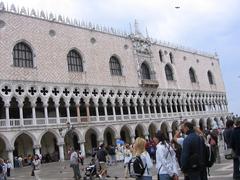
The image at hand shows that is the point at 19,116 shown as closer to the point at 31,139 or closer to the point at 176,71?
the point at 31,139

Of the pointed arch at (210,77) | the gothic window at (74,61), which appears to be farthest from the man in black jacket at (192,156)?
the pointed arch at (210,77)

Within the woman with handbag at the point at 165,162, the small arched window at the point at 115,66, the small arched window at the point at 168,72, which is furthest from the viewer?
the small arched window at the point at 168,72

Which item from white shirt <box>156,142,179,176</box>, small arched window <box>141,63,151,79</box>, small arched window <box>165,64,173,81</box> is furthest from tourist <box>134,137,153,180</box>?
→ small arched window <box>165,64,173,81</box>

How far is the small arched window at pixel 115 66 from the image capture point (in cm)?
3772

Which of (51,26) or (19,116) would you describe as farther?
(51,26)

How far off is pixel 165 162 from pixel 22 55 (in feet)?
84.3

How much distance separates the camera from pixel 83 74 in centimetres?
3384

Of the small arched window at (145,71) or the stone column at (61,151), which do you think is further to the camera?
the small arched window at (145,71)

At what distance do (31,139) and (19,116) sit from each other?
225 centimetres

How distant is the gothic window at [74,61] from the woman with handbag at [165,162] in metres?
27.9

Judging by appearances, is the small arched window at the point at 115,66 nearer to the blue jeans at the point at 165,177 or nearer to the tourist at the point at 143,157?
the blue jeans at the point at 165,177

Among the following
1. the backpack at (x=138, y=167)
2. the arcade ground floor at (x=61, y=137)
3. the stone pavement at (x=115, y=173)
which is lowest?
the stone pavement at (x=115, y=173)

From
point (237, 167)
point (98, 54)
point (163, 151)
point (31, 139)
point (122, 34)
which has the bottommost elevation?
point (237, 167)

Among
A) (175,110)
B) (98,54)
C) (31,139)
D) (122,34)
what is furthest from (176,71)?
(31,139)
